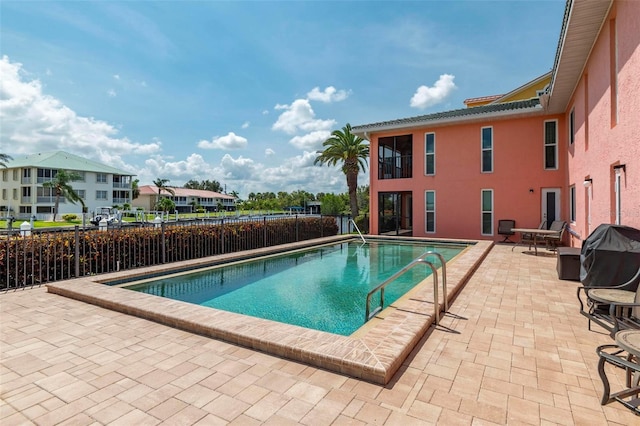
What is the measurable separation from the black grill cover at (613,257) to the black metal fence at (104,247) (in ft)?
28.6

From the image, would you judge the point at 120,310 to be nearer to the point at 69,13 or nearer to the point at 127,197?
the point at 69,13

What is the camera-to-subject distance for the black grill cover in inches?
164

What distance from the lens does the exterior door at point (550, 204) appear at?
1284cm

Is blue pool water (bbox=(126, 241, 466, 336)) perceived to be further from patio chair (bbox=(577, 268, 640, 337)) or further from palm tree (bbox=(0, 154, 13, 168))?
palm tree (bbox=(0, 154, 13, 168))

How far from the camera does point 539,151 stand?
1303 centimetres

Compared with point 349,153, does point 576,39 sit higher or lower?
lower

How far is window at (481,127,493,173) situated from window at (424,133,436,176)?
202cm

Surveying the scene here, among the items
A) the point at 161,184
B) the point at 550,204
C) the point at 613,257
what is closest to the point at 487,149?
the point at 550,204

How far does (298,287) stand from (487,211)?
10.3 metres

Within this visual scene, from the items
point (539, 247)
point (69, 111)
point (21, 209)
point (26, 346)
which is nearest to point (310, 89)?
point (69, 111)

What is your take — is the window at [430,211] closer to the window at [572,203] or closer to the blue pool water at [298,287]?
the blue pool water at [298,287]

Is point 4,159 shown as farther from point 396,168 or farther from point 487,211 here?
point 487,211

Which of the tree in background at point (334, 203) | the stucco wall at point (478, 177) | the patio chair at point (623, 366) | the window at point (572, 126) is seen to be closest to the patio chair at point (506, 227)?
the stucco wall at point (478, 177)

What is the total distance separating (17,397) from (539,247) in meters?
13.8
